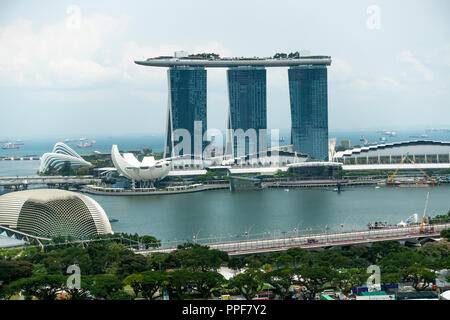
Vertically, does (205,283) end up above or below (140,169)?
below

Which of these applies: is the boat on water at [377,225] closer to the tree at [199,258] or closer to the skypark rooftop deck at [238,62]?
the tree at [199,258]

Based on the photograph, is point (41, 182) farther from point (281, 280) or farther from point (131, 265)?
point (281, 280)

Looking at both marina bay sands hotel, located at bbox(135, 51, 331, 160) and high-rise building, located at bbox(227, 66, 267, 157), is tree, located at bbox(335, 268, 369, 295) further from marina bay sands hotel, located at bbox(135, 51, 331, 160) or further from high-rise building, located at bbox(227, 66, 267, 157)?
high-rise building, located at bbox(227, 66, 267, 157)

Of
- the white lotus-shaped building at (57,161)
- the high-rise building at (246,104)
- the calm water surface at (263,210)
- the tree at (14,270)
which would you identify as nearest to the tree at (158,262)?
the tree at (14,270)

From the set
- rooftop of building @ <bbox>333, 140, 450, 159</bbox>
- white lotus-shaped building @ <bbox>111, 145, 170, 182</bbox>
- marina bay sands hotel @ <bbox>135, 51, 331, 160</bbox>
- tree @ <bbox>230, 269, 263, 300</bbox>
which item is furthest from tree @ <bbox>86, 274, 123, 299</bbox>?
marina bay sands hotel @ <bbox>135, 51, 331, 160</bbox>

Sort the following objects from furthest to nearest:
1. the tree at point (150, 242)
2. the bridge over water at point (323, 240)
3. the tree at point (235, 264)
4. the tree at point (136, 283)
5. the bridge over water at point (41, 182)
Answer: the bridge over water at point (41, 182)
the tree at point (150, 242)
the bridge over water at point (323, 240)
the tree at point (235, 264)
the tree at point (136, 283)

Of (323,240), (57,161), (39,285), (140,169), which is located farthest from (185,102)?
(39,285)

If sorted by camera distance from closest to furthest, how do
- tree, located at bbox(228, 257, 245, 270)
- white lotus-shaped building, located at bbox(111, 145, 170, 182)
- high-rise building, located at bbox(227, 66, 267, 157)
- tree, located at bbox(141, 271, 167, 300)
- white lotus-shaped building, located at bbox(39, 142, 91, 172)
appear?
tree, located at bbox(141, 271, 167, 300), tree, located at bbox(228, 257, 245, 270), white lotus-shaped building, located at bbox(111, 145, 170, 182), white lotus-shaped building, located at bbox(39, 142, 91, 172), high-rise building, located at bbox(227, 66, 267, 157)
